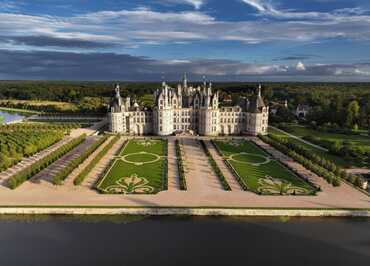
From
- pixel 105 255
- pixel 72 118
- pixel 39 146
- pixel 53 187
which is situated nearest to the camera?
pixel 105 255

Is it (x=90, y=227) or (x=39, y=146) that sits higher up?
(x=39, y=146)

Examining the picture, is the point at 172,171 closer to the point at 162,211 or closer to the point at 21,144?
the point at 162,211

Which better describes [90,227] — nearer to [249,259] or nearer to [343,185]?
[249,259]

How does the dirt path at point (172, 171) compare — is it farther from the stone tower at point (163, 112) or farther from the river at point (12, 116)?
the river at point (12, 116)

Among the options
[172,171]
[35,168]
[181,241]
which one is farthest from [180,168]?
[35,168]

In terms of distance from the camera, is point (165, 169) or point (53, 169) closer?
point (53, 169)

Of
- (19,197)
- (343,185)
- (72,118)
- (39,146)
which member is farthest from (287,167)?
(72,118)

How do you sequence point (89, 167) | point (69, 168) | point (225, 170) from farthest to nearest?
1. point (225, 170)
2. point (89, 167)
3. point (69, 168)
